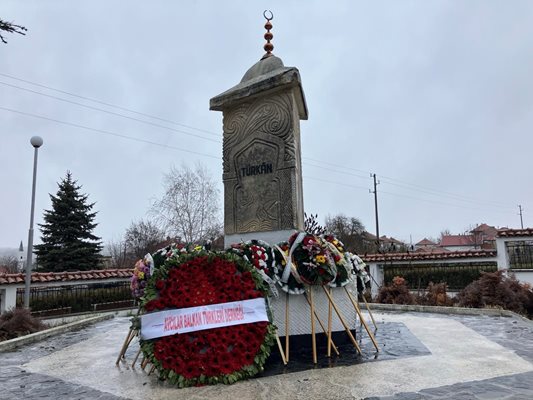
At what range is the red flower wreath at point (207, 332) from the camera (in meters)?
3.64

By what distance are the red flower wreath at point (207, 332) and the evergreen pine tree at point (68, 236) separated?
2119cm

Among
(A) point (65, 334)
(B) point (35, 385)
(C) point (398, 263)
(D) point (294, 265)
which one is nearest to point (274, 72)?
(D) point (294, 265)

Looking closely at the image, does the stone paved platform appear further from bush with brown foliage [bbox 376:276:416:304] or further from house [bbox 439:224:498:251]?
house [bbox 439:224:498:251]

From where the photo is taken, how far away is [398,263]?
54.7 feet

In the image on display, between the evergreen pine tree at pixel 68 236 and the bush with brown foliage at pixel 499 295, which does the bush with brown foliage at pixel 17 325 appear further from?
the evergreen pine tree at pixel 68 236

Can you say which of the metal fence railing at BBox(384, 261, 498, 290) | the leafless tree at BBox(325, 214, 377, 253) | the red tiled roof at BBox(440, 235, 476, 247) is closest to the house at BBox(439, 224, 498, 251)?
the red tiled roof at BBox(440, 235, 476, 247)

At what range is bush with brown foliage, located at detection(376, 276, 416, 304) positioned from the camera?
10.6m

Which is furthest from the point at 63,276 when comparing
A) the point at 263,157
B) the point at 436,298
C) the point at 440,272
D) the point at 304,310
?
the point at 440,272

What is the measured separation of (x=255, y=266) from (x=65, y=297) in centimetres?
1136

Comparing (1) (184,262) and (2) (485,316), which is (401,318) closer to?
(2) (485,316)

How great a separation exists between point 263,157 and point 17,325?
18.5 feet

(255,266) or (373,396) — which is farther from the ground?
(255,266)

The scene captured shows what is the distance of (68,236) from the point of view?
2342cm

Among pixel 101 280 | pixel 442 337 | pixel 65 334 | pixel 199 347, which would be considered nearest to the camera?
pixel 199 347
